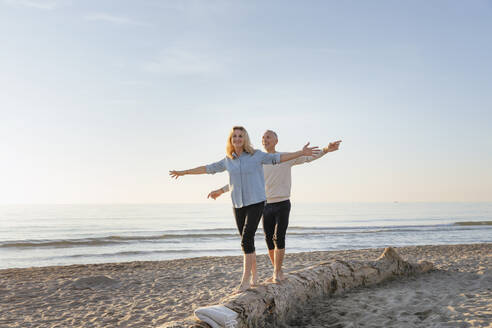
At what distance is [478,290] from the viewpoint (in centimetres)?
595

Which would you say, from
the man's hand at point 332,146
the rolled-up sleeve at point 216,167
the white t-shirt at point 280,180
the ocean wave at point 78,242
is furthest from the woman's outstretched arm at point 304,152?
the ocean wave at point 78,242

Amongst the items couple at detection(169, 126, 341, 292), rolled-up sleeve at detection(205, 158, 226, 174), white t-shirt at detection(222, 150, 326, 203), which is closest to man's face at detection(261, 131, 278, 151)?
couple at detection(169, 126, 341, 292)

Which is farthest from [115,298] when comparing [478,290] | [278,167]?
[478,290]

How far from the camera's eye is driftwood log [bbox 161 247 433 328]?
3.99m

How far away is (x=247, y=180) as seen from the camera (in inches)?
165

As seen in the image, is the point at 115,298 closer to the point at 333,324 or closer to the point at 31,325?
the point at 31,325

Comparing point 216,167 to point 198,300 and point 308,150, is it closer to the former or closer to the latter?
point 308,150

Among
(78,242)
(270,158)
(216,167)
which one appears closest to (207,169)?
(216,167)

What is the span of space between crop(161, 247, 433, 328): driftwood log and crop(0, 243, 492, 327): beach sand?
0.59ft

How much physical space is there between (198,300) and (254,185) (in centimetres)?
338

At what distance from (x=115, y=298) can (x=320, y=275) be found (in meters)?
4.04

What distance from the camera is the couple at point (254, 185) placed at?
4180 millimetres

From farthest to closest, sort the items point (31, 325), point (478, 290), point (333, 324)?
point (478, 290) → point (31, 325) → point (333, 324)

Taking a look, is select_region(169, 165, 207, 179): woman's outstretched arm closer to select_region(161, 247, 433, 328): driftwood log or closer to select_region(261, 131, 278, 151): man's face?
select_region(261, 131, 278, 151): man's face
